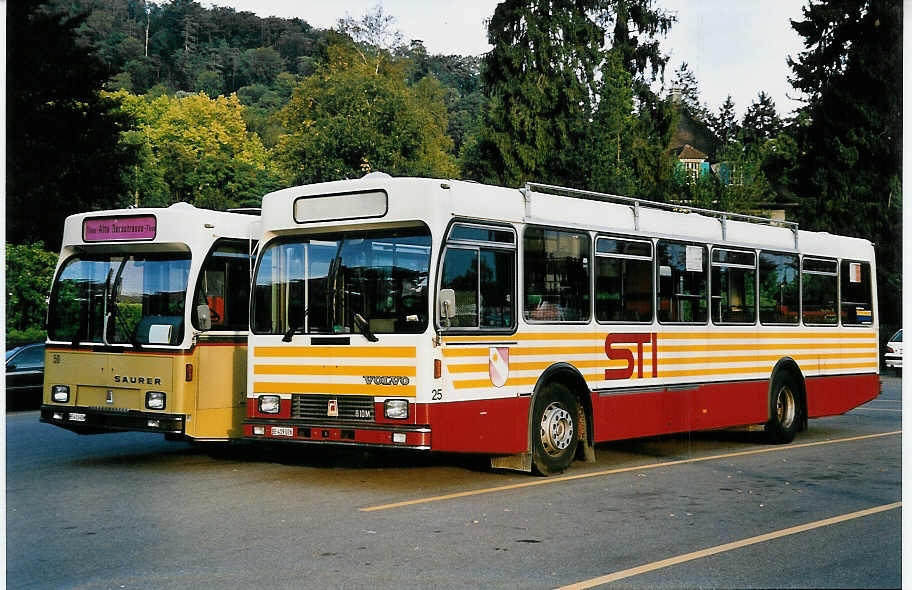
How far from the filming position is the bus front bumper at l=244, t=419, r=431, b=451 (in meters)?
10.4

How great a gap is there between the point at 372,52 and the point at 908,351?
4849 cm

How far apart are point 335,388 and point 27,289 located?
81.5ft

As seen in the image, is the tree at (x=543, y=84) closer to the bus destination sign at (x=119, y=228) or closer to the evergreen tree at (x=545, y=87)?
the evergreen tree at (x=545, y=87)

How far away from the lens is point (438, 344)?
1054 cm

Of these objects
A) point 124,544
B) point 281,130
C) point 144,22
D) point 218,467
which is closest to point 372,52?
point 281,130

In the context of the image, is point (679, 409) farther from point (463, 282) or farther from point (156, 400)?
point (156, 400)

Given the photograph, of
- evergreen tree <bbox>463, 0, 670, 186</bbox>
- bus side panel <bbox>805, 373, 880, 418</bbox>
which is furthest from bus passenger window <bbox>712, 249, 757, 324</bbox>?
evergreen tree <bbox>463, 0, 670, 186</bbox>

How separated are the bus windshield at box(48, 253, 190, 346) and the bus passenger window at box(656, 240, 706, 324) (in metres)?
5.39

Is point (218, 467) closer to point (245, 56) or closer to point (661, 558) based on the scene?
point (661, 558)

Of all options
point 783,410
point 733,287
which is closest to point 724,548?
point 733,287

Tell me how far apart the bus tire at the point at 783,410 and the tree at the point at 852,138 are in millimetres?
21200

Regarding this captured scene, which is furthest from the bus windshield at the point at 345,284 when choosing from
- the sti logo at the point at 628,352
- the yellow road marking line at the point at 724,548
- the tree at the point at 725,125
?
the tree at the point at 725,125

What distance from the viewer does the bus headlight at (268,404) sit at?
37.3 ft

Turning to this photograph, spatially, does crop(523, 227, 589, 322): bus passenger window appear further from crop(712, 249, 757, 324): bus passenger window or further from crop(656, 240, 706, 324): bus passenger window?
crop(712, 249, 757, 324): bus passenger window
